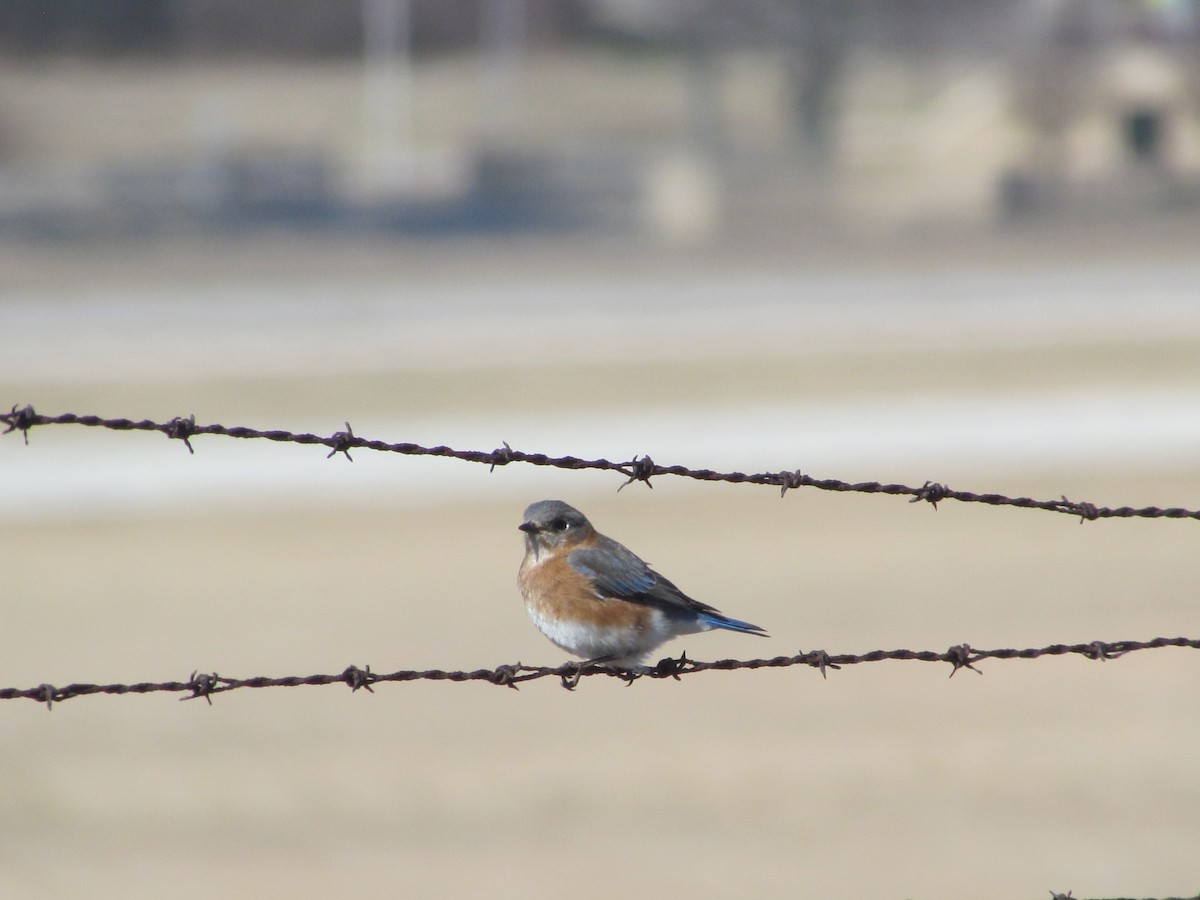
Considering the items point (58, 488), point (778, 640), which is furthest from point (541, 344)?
point (778, 640)

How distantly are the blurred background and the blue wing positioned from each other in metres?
4.99

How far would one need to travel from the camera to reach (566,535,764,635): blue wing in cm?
551

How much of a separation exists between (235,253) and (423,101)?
1504 cm

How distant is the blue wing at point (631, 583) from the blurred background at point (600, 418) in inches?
196

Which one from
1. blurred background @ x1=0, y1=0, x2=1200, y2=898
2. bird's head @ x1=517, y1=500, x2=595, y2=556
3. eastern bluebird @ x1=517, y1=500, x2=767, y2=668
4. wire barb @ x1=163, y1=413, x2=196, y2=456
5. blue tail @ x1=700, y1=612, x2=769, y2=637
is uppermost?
blurred background @ x1=0, y1=0, x2=1200, y2=898

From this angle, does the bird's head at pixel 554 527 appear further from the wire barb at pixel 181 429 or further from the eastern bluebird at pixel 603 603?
the wire barb at pixel 181 429

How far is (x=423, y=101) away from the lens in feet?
193

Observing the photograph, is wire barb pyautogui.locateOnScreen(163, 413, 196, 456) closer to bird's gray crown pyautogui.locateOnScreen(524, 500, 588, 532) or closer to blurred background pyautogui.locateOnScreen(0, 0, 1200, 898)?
bird's gray crown pyautogui.locateOnScreen(524, 500, 588, 532)

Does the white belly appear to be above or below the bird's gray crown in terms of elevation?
below

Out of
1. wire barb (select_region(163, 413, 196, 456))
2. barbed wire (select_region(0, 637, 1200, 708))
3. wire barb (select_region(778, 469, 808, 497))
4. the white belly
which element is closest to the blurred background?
the white belly

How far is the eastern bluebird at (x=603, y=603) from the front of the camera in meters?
5.49

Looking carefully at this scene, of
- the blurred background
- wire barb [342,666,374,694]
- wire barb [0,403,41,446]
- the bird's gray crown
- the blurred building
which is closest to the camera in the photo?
wire barb [0,403,41,446]

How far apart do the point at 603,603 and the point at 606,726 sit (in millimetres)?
7097

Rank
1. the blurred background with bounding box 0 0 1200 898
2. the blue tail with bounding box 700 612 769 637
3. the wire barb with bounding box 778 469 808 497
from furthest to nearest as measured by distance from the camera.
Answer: the blurred background with bounding box 0 0 1200 898 < the blue tail with bounding box 700 612 769 637 < the wire barb with bounding box 778 469 808 497
